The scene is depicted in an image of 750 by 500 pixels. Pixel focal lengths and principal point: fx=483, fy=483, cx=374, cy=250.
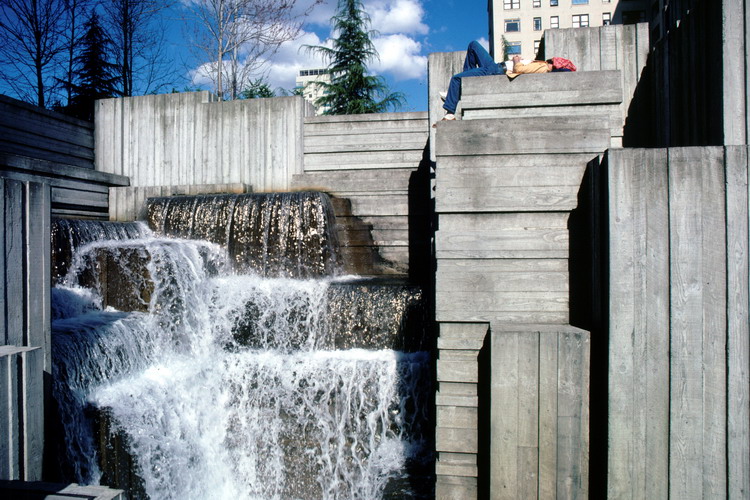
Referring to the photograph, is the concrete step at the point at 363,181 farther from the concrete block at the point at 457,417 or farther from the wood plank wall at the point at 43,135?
the concrete block at the point at 457,417

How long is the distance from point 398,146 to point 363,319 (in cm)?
401

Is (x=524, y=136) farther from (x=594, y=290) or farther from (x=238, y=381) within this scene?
(x=238, y=381)

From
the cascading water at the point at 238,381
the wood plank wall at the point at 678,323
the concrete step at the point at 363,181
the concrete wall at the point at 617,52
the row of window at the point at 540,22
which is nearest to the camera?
the wood plank wall at the point at 678,323

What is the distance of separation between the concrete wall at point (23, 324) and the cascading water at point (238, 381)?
3.26ft

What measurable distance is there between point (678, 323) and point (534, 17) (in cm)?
5514

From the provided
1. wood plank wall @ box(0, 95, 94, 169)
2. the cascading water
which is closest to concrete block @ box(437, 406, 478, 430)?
the cascading water

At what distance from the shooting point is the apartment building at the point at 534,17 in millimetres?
47406

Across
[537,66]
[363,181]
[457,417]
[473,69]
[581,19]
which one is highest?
[581,19]

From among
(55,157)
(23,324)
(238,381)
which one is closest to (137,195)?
(55,157)

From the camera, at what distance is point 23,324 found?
9.55ft

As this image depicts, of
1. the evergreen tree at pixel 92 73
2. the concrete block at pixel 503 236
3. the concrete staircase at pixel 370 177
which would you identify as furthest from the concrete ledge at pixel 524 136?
the evergreen tree at pixel 92 73

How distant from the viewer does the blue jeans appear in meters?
4.61

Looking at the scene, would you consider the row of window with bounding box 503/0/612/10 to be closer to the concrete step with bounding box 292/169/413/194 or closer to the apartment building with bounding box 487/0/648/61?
the apartment building with bounding box 487/0/648/61

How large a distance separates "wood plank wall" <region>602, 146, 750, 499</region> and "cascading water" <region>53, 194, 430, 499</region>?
2.24 metres
